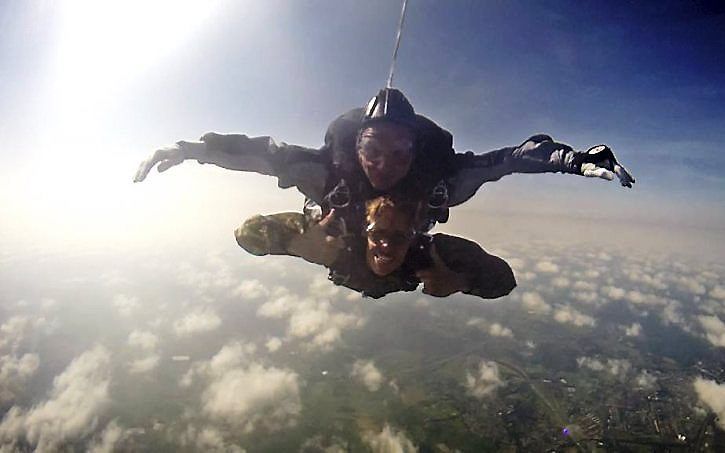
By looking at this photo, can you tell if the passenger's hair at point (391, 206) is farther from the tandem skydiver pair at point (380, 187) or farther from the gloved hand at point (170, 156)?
the gloved hand at point (170, 156)

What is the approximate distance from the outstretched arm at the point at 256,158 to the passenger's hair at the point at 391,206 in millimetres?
766

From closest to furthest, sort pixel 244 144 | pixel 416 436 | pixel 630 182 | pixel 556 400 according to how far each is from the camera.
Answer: pixel 630 182 < pixel 244 144 < pixel 416 436 < pixel 556 400

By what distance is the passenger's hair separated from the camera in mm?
4824

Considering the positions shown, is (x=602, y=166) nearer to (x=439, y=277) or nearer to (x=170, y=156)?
(x=439, y=277)

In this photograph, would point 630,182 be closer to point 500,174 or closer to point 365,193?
point 500,174

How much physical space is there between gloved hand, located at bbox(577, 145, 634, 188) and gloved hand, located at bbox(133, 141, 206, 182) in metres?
4.13

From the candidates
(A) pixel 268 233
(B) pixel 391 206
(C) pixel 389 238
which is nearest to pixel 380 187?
(B) pixel 391 206

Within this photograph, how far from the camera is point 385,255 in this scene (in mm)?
4973

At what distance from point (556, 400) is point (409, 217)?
217m

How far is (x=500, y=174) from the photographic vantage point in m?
5.18

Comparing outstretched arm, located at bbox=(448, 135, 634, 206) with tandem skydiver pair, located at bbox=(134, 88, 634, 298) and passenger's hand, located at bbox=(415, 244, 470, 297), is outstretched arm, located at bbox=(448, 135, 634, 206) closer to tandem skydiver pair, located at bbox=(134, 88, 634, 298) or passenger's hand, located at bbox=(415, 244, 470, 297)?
tandem skydiver pair, located at bbox=(134, 88, 634, 298)

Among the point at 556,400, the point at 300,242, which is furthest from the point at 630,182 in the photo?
the point at 556,400

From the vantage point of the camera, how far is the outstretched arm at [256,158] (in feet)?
14.6

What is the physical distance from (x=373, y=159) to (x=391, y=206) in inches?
24.4
